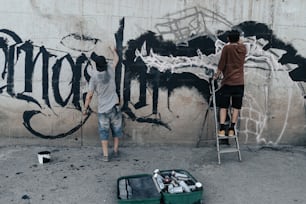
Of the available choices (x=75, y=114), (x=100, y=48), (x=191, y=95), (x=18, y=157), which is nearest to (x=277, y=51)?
(x=191, y=95)

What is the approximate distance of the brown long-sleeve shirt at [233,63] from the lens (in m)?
6.48

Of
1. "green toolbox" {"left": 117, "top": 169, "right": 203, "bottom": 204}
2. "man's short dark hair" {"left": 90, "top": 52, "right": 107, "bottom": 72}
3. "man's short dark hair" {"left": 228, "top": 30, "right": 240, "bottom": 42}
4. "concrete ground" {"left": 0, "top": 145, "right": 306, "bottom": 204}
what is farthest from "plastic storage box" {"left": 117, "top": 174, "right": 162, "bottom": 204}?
"man's short dark hair" {"left": 228, "top": 30, "right": 240, "bottom": 42}

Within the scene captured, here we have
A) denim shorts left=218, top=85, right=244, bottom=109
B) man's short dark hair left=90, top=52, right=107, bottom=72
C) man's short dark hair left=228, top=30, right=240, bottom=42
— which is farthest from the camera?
denim shorts left=218, top=85, right=244, bottom=109

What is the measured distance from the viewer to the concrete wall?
269 inches

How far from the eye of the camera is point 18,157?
21.6 feet

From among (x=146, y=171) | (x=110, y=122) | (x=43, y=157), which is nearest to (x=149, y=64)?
(x=110, y=122)

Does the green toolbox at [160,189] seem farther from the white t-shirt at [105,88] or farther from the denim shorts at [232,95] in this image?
the denim shorts at [232,95]

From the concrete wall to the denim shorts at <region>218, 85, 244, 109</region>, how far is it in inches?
15.9

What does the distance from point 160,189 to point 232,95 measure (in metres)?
2.35

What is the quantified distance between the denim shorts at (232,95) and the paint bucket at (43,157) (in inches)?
113

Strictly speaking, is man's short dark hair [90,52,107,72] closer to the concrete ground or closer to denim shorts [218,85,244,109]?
the concrete ground

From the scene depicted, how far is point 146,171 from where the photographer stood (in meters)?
6.12

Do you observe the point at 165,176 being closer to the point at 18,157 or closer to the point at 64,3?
the point at 18,157

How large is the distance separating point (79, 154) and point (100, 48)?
70.1 inches
